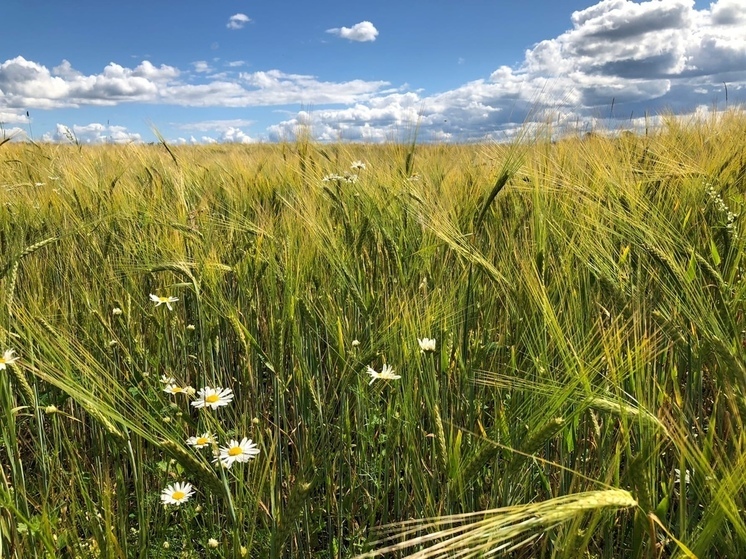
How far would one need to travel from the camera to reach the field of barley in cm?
83

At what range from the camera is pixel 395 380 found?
1.24m

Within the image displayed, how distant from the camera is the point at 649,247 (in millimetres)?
1168

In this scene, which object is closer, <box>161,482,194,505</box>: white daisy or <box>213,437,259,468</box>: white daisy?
<box>213,437,259,468</box>: white daisy

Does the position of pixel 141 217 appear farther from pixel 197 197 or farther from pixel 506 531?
pixel 506 531

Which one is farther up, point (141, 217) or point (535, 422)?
point (141, 217)

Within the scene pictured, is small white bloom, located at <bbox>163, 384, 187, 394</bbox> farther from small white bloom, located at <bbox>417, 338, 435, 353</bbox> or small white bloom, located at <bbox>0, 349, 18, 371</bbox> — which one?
small white bloom, located at <bbox>417, 338, 435, 353</bbox>

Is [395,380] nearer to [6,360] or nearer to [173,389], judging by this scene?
[173,389]

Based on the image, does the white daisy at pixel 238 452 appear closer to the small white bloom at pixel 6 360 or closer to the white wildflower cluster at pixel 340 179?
the small white bloom at pixel 6 360

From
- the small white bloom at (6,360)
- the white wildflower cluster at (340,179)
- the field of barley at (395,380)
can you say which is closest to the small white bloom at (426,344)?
the field of barley at (395,380)

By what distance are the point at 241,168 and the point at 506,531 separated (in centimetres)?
315

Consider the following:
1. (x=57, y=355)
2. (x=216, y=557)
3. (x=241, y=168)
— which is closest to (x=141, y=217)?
(x=241, y=168)

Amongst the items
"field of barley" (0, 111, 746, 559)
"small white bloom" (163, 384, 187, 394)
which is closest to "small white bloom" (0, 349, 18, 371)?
"field of barley" (0, 111, 746, 559)

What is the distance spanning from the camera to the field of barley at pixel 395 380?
83cm

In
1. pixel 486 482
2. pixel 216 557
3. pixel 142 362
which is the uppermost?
pixel 142 362
